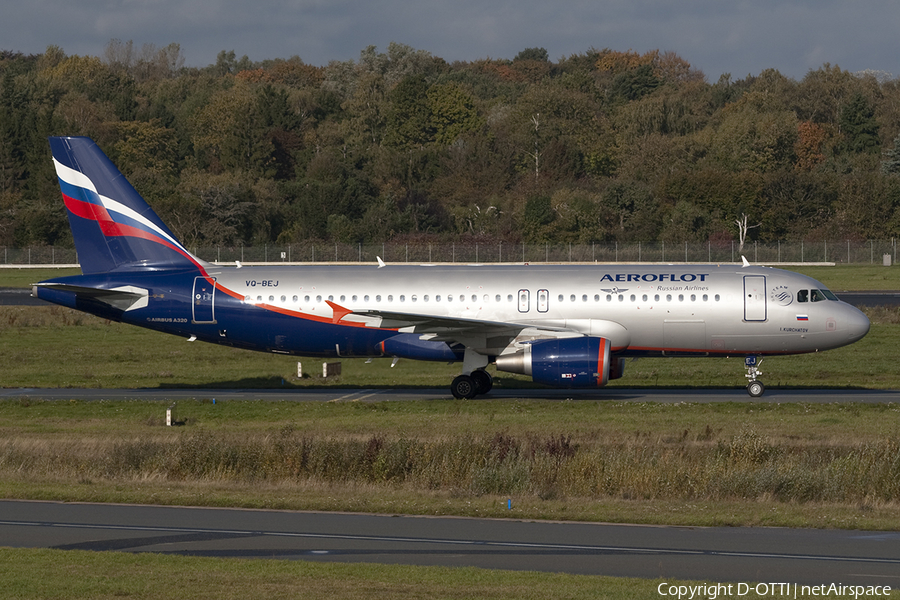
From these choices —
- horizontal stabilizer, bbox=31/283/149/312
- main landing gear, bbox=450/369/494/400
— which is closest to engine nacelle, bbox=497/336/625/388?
main landing gear, bbox=450/369/494/400

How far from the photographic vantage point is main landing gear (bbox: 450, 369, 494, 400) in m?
35.3

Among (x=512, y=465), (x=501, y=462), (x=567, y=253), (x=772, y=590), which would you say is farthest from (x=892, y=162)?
(x=772, y=590)

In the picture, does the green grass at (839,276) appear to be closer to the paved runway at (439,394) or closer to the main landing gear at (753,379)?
the paved runway at (439,394)

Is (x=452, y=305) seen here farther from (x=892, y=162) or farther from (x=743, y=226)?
(x=892, y=162)

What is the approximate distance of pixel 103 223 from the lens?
37438mm

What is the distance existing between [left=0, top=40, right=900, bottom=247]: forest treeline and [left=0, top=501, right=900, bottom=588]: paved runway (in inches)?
3701

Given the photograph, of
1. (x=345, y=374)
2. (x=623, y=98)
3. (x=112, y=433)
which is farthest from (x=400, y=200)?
→ (x=112, y=433)

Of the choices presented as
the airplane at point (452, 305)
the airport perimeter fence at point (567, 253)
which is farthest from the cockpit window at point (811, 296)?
the airport perimeter fence at point (567, 253)

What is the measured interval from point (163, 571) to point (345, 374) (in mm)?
25478

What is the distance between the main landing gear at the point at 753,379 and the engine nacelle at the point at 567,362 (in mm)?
4785

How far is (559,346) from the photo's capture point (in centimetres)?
3309

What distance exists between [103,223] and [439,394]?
1298 centimetres

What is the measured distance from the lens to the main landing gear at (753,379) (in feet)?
113

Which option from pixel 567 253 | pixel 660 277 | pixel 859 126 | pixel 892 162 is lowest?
pixel 660 277
